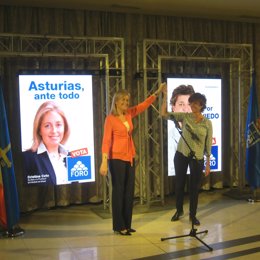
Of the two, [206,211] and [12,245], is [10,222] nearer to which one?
[12,245]

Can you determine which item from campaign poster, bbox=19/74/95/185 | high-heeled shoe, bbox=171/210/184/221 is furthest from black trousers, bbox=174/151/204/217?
campaign poster, bbox=19/74/95/185

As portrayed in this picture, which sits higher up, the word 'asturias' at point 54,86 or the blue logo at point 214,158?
the word 'asturias' at point 54,86

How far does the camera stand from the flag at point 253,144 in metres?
5.84

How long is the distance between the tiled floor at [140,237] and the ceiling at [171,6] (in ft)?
8.80

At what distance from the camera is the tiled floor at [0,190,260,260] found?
12.6 feet

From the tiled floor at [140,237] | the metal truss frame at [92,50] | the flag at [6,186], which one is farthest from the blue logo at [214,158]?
the flag at [6,186]

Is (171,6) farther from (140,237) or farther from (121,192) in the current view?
(140,237)

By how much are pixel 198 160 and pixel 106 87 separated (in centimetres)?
152

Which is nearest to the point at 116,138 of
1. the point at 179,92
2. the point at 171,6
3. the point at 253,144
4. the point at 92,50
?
the point at 179,92

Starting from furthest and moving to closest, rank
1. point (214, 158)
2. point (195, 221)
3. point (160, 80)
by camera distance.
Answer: point (214, 158)
point (160, 80)
point (195, 221)

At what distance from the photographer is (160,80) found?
18.2 feet

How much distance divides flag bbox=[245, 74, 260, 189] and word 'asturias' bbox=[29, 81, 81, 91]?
2.44 meters

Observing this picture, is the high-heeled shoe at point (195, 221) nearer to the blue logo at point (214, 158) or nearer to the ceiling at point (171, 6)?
the blue logo at point (214, 158)

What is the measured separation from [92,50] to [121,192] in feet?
7.82
